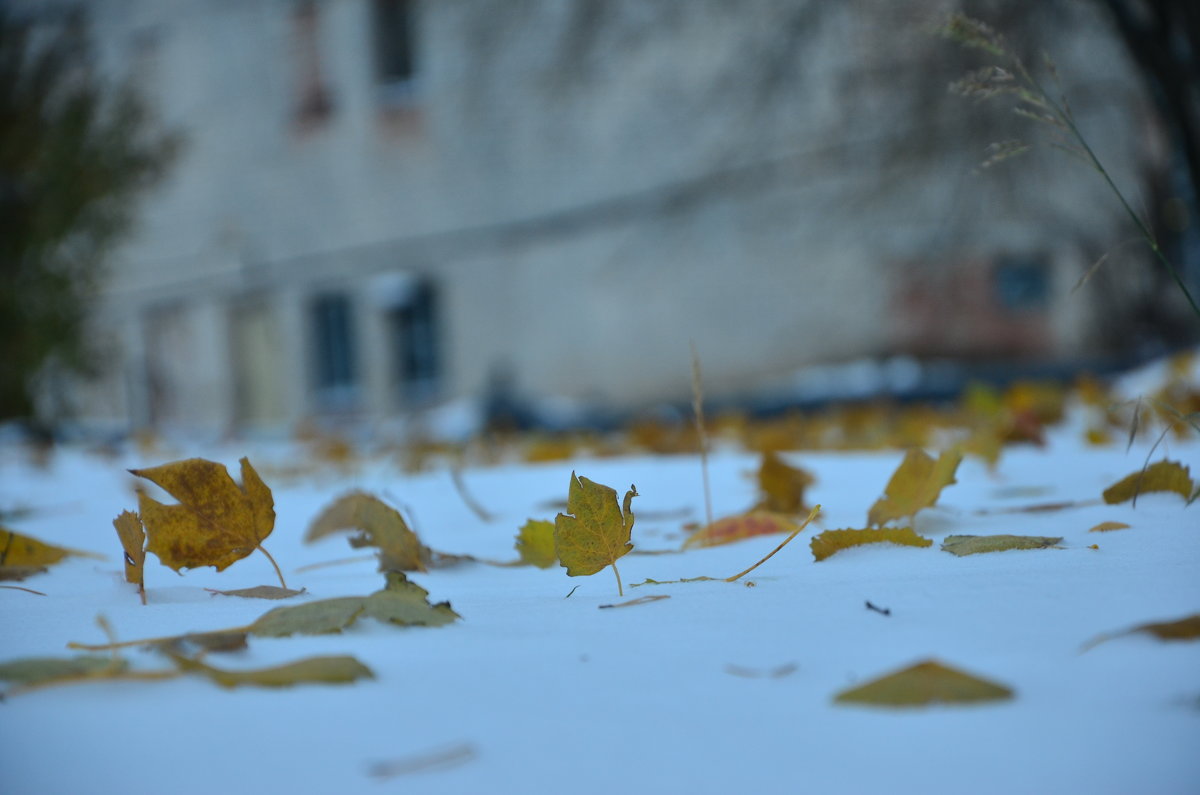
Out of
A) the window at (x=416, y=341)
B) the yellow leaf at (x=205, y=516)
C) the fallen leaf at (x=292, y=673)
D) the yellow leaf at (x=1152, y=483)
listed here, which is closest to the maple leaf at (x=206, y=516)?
the yellow leaf at (x=205, y=516)

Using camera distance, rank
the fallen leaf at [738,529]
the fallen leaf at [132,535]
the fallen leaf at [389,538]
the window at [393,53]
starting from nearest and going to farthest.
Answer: the fallen leaf at [132,535] < the fallen leaf at [389,538] < the fallen leaf at [738,529] < the window at [393,53]

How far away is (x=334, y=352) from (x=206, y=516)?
32.0 ft

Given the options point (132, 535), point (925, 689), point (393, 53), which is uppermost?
point (393, 53)

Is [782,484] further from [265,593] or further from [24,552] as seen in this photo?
[24,552]

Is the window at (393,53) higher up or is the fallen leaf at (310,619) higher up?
the window at (393,53)

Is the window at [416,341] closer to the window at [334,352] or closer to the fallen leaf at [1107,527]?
the window at [334,352]

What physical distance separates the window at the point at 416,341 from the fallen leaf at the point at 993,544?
8.94 m

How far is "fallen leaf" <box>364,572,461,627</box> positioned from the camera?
2.06 ft

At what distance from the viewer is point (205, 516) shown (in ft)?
2.57

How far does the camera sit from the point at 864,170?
14.5ft

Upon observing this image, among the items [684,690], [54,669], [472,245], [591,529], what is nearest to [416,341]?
[472,245]

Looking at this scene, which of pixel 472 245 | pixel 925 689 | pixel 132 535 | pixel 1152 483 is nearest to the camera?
pixel 925 689

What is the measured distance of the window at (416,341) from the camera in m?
9.61

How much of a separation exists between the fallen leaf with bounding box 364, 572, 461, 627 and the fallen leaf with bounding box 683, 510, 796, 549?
1.15ft
